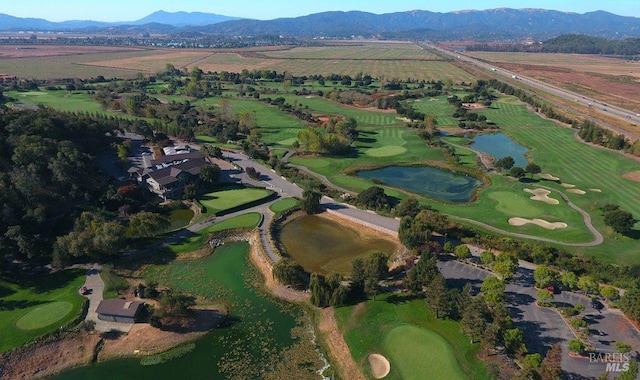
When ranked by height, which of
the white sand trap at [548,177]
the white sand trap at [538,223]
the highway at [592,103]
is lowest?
the white sand trap at [538,223]

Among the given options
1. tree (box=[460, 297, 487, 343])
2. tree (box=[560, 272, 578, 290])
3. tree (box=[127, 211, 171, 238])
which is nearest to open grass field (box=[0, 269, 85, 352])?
tree (box=[127, 211, 171, 238])

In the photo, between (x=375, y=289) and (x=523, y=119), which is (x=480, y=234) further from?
(x=523, y=119)

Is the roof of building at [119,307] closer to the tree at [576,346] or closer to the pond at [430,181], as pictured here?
the tree at [576,346]

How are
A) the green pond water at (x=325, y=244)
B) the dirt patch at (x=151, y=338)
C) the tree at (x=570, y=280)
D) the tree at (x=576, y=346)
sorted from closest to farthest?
the tree at (x=576, y=346), the dirt patch at (x=151, y=338), the tree at (x=570, y=280), the green pond water at (x=325, y=244)

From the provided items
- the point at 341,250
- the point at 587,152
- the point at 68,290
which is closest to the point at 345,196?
the point at 341,250

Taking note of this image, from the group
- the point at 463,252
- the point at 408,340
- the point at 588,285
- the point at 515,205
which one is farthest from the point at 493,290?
the point at 515,205

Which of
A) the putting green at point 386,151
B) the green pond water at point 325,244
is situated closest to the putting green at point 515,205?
the green pond water at point 325,244

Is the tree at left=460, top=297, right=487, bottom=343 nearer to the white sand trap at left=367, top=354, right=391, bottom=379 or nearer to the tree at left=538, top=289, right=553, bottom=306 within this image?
the tree at left=538, top=289, right=553, bottom=306
